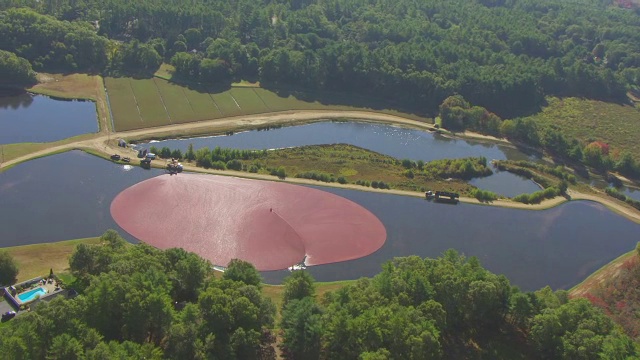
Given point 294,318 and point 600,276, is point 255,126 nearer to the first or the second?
point 294,318

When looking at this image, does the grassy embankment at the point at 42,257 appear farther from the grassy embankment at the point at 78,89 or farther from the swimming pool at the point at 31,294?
the grassy embankment at the point at 78,89

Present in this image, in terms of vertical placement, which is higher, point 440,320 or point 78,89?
point 78,89

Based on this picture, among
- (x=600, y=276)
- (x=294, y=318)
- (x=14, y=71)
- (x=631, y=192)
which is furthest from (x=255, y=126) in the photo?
(x=631, y=192)

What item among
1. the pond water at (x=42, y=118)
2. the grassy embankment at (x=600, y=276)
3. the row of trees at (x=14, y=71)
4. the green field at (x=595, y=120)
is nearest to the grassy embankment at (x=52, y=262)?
the grassy embankment at (x=600, y=276)

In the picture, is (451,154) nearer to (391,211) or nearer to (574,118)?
(391,211)

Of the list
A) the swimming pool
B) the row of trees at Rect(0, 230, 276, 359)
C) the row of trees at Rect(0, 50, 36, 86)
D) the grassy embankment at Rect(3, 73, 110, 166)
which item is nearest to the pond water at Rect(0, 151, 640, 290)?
the swimming pool

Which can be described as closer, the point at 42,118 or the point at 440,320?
the point at 440,320

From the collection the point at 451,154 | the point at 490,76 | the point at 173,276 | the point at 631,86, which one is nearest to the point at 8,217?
the point at 173,276

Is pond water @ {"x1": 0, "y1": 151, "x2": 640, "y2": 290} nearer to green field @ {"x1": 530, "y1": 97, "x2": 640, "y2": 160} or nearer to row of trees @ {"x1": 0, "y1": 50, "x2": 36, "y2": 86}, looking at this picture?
green field @ {"x1": 530, "y1": 97, "x2": 640, "y2": 160}
